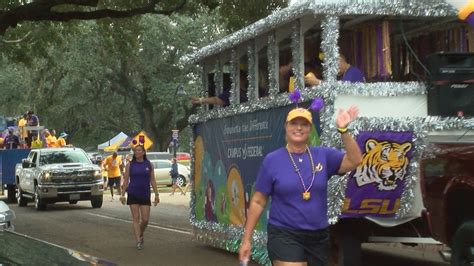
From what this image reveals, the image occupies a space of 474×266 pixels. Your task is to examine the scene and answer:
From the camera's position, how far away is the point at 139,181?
12.1 m

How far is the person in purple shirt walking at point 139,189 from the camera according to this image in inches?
476

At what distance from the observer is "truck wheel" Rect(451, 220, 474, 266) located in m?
6.07

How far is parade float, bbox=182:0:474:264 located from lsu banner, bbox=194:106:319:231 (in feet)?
0.12

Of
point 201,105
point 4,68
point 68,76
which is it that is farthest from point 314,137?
point 4,68

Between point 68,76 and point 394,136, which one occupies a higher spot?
point 68,76

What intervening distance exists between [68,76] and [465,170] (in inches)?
1564

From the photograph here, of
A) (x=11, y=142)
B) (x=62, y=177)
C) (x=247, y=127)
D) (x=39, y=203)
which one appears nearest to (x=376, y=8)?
(x=247, y=127)

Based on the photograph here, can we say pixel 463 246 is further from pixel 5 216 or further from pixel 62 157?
pixel 62 157

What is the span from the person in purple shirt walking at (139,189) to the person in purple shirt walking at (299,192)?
22.3 ft

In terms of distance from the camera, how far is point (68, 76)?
43.8m

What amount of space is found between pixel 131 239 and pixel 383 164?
720 centimetres

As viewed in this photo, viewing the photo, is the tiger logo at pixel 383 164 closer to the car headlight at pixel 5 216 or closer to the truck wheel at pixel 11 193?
the car headlight at pixel 5 216

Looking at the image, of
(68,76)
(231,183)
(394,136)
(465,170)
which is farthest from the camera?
(68,76)

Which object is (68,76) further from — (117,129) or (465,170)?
(465,170)
